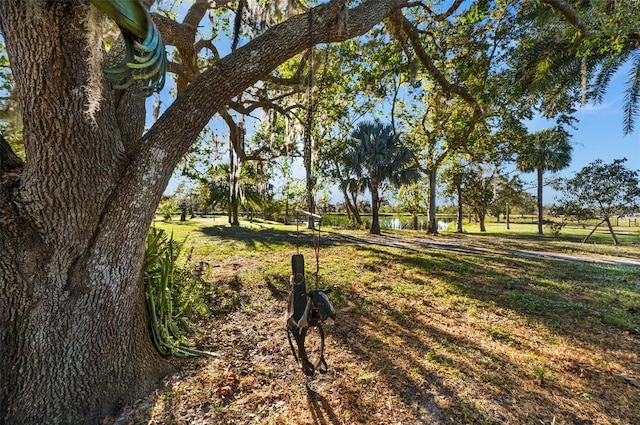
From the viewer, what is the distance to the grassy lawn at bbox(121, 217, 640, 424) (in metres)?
1.92

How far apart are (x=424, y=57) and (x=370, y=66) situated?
6.78 ft

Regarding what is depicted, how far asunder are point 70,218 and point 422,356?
2870 millimetres

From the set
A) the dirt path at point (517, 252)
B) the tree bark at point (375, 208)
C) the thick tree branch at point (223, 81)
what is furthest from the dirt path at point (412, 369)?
the tree bark at point (375, 208)

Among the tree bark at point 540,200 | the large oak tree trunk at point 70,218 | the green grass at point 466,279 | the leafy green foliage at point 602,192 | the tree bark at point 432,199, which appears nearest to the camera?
the large oak tree trunk at point 70,218

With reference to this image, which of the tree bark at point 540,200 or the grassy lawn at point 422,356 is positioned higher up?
the tree bark at point 540,200

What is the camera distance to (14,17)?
1535 mm

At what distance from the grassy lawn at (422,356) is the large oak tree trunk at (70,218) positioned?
480mm

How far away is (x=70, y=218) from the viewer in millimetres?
1686

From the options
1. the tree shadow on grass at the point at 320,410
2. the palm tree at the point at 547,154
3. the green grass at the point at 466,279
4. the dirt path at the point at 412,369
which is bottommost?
the tree shadow on grass at the point at 320,410

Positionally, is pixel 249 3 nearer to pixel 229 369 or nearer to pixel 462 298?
pixel 229 369

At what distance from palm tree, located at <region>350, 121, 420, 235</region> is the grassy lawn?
27.8ft

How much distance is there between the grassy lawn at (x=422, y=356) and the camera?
6.31 feet

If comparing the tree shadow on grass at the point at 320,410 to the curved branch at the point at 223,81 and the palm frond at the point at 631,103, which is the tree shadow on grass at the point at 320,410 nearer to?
the curved branch at the point at 223,81

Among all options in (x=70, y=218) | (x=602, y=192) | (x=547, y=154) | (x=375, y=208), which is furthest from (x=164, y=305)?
(x=547, y=154)
